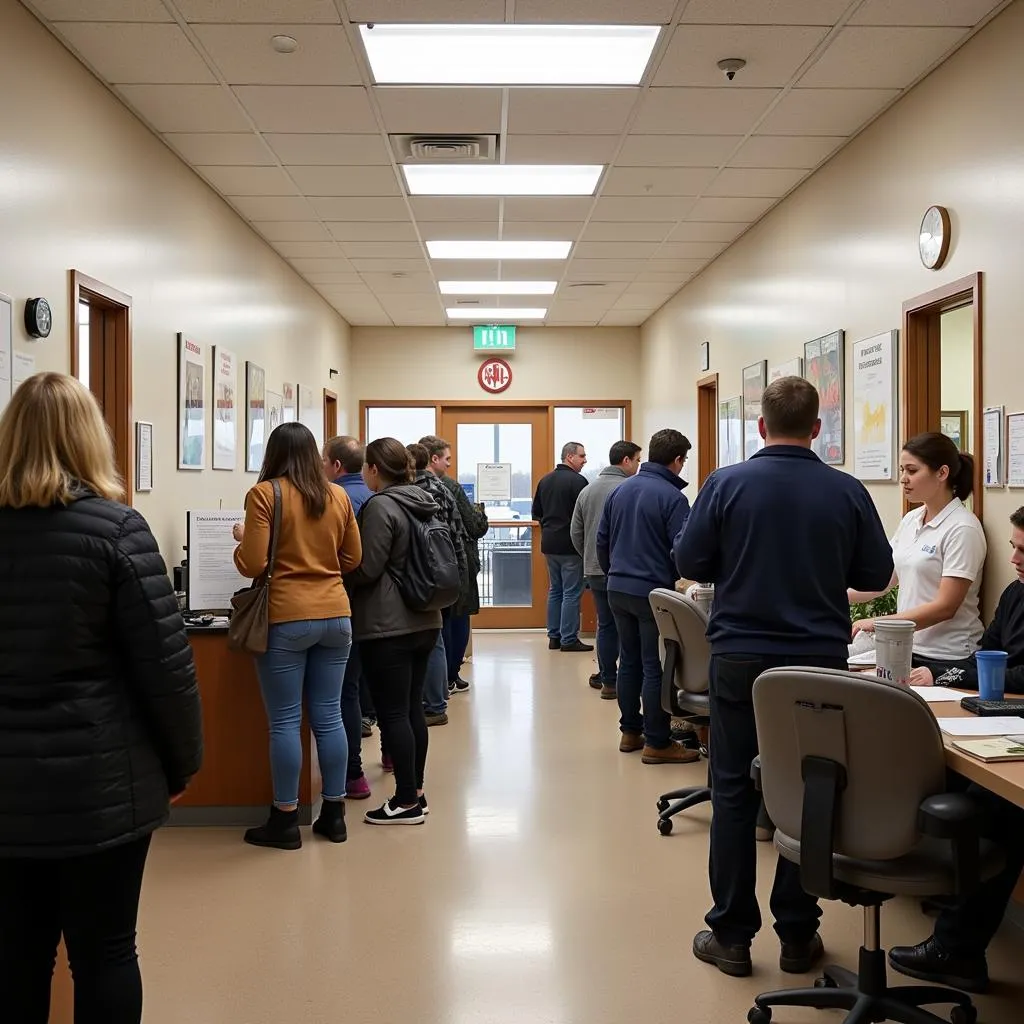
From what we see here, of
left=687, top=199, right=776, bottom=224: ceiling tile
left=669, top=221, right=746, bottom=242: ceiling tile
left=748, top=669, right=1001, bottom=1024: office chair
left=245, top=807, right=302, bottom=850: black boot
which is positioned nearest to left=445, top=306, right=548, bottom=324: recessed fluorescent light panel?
left=669, top=221, right=746, bottom=242: ceiling tile

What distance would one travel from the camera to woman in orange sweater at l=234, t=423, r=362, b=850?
3.71m

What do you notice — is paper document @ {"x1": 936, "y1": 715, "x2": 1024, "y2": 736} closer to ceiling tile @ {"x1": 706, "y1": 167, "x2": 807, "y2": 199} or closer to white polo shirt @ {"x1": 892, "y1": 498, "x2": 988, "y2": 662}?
white polo shirt @ {"x1": 892, "y1": 498, "x2": 988, "y2": 662}

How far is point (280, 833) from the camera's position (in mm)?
3957

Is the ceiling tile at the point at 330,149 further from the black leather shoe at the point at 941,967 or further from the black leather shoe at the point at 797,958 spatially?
the black leather shoe at the point at 941,967

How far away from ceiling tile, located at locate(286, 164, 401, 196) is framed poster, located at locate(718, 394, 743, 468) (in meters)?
2.64

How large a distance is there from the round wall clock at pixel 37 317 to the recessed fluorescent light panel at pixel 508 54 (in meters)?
1.50

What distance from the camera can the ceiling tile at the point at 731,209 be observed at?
240 inches

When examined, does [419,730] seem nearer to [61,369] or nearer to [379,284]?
[61,369]

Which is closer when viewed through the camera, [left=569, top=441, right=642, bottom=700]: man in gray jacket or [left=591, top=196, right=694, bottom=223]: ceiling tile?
[left=591, top=196, right=694, bottom=223]: ceiling tile

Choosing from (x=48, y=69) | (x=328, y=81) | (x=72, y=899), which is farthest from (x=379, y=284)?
(x=72, y=899)

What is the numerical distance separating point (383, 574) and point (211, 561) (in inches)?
30.5

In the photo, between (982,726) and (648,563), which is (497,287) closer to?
(648,563)

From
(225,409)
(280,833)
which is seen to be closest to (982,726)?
(280,833)

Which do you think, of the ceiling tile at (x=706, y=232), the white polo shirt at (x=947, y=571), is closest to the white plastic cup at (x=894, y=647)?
the white polo shirt at (x=947, y=571)
